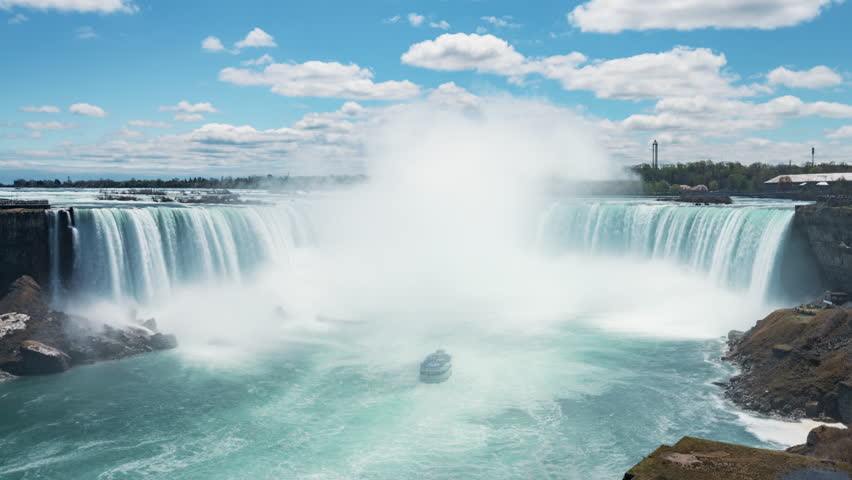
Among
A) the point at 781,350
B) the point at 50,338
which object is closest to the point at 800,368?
the point at 781,350

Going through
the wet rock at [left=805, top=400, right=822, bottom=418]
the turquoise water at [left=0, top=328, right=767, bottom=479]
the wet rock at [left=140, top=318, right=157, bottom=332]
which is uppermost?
the wet rock at [left=140, top=318, right=157, bottom=332]

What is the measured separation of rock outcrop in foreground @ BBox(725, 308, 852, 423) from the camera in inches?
710

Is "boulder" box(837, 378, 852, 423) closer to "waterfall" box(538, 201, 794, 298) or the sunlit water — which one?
the sunlit water

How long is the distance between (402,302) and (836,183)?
1880 inches

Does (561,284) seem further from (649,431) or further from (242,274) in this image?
(649,431)

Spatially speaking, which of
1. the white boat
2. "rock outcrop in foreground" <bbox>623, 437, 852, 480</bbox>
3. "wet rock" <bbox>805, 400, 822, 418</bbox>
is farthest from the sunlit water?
"rock outcrop in foreground" <bbox>623, 437, 852, 480</bbox>

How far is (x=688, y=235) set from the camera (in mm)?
37094

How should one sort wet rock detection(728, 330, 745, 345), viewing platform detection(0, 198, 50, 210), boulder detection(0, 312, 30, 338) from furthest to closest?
viewing platform detection(0, 198, 50, 210)
wet rock detection(728, 330, 745, 345)
boulder detection(0, 312, 30, 338)

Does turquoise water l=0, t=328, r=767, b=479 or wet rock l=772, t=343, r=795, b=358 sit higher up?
wet rock l=772, t=343, r=795, b=358

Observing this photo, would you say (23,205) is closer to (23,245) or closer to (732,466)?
(23,245)

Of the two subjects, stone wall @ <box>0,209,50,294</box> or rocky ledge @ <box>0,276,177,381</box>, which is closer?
rocky ledge @ <box>0,276,177,381</box>

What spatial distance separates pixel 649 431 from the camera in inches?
703

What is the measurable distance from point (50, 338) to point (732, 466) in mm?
25304

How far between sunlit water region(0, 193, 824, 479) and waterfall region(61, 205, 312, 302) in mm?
100
